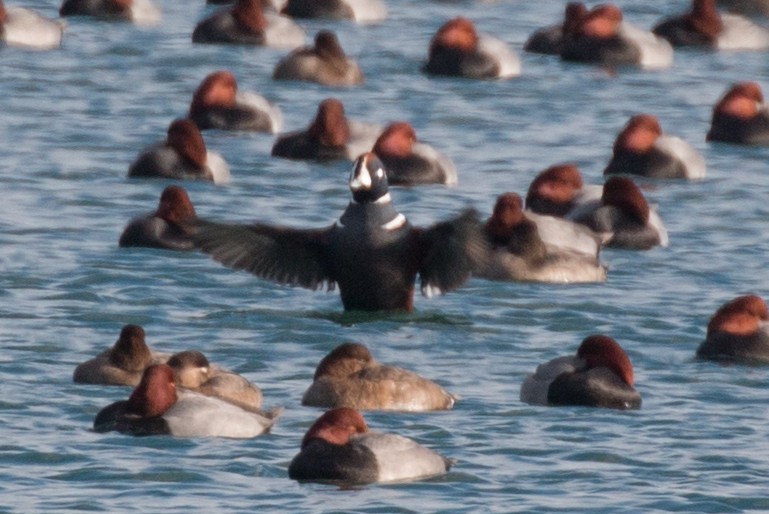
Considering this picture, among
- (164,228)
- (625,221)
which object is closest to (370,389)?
(164,228)

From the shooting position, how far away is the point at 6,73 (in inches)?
1179

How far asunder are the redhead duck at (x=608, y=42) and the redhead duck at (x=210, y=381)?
16084mm

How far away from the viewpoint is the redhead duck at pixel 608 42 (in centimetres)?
3123

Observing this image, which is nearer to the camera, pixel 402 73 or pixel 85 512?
pixel 85 512

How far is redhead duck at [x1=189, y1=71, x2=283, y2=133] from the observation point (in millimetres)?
26484

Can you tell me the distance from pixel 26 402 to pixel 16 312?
110 inches

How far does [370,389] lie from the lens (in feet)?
51.1

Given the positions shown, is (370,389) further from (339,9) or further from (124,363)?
(339,9)

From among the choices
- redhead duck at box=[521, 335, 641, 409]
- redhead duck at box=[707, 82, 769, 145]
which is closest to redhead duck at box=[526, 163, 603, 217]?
redhead duck at box=[707, 82, 769, 145]

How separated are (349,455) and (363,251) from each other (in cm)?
476

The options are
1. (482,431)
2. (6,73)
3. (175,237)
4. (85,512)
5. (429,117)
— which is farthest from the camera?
(6,73)

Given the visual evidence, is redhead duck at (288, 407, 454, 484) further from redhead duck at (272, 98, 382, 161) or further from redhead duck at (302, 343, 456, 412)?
redhead duck at (272, 98, 382, 161)

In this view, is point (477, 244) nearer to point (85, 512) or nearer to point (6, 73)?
point (85, 512)

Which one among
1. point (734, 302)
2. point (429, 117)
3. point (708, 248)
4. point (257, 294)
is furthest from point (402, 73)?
point (734, 302)
